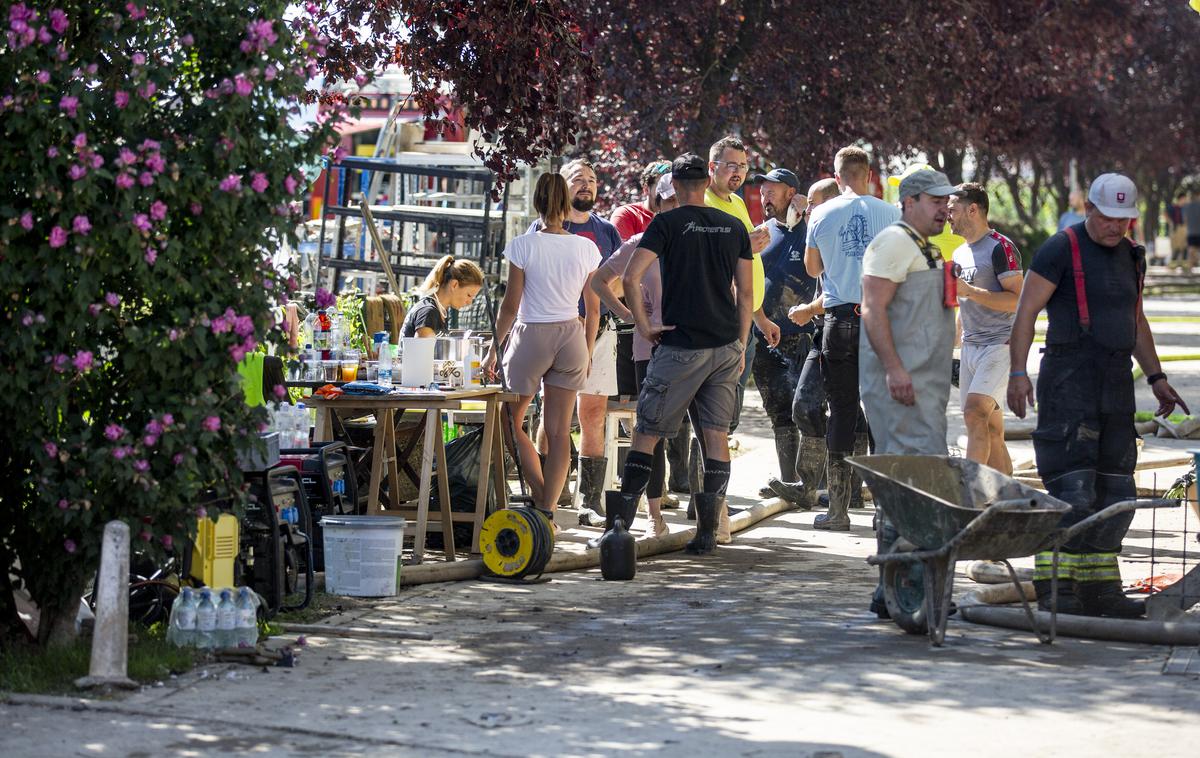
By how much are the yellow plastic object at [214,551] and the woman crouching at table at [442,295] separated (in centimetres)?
314

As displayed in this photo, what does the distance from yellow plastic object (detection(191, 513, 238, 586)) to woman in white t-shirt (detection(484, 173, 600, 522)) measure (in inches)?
104

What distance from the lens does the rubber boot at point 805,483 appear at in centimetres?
1173

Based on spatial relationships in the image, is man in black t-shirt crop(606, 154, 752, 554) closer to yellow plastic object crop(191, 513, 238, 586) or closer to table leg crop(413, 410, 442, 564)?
table leg crop(413, 410, 442, 564)

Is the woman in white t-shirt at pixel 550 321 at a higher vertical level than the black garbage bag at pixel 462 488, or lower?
higher

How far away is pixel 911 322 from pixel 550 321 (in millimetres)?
2535

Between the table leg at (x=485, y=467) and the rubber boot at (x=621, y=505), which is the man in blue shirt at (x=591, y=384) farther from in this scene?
the rubber boot at (x=621, y=505)

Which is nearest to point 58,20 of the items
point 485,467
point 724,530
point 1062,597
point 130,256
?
point 130,256

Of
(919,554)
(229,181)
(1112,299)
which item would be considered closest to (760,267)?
(1112,299)

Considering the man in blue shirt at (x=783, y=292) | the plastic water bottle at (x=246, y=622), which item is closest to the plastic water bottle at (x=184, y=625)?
the plastic water bottle at (x=246, y=622)

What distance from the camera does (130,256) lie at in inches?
250

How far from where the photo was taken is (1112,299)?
786 cm

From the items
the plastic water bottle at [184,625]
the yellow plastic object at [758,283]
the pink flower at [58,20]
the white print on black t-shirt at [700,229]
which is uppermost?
the pink flower at [58,20]

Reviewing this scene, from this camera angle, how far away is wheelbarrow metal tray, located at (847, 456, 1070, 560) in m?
7.03

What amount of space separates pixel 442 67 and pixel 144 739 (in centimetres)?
498
